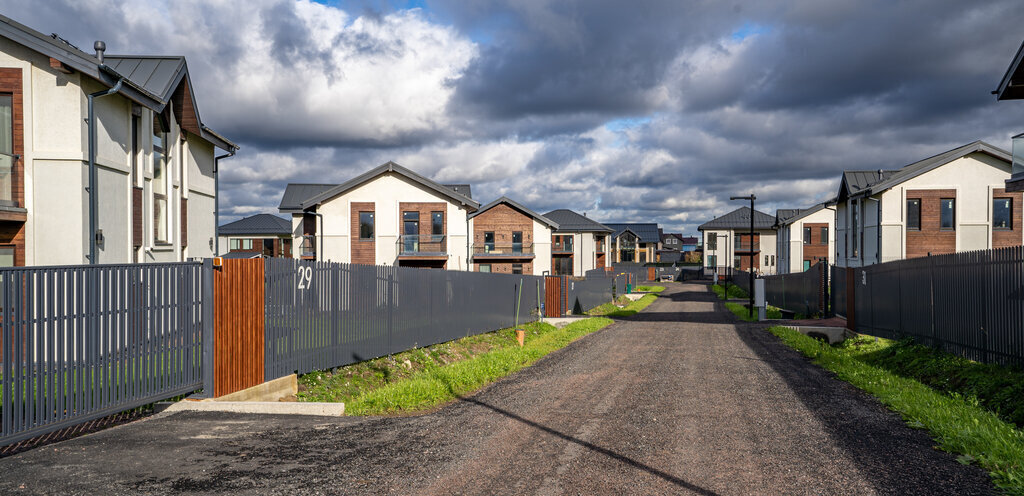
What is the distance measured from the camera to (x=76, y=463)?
21.0 ft

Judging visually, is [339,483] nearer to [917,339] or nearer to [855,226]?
[917,339]

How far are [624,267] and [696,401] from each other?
80561mm

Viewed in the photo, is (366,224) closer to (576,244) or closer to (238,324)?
(238,324)

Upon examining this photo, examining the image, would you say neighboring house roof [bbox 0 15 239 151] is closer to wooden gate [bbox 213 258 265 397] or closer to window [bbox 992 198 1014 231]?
wooden gate [bbox 213 258 265 397]

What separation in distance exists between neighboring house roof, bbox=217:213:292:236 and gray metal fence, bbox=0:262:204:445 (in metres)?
67.4

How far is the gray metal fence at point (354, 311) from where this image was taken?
420 inches

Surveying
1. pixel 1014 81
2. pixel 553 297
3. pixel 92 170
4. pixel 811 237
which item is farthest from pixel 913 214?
pixel 92 170

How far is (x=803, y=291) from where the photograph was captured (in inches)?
1189

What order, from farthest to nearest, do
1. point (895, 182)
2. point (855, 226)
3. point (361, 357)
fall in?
point (855, 226) < point (895, 182) < point (361, 357)

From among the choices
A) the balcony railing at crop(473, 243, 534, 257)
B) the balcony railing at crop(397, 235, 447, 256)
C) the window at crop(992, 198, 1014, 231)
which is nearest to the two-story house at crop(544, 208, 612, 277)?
the balcony railing at crop(473, 243, 534, 257)

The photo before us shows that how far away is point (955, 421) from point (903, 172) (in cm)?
3229

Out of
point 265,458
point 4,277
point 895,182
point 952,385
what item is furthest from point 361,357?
point 895,182

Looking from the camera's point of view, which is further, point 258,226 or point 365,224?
point 258,226

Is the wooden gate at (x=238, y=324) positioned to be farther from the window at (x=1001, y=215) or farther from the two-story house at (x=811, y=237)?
the two-story house at (x=811, y=237)
